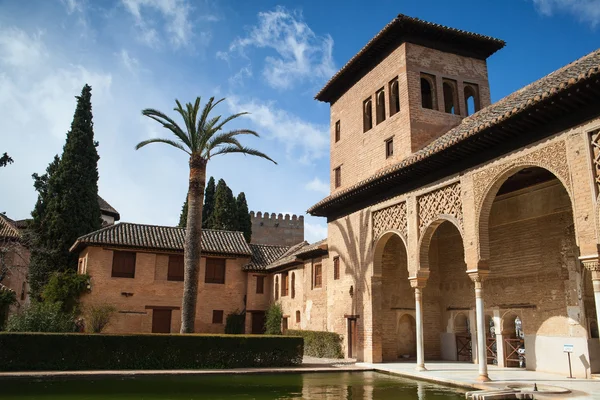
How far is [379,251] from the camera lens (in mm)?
17484

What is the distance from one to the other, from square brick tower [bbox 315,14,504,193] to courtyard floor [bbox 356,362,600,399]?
6969 mm

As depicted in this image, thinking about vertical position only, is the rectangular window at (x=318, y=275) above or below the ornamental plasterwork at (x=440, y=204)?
below

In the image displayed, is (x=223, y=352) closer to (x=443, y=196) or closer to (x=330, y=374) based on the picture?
(x=330, y=374)

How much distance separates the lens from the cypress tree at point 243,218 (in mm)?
39769

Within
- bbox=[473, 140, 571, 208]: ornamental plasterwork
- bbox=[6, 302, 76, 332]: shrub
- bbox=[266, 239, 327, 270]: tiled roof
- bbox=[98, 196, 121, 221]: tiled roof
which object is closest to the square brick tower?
bbox=[266, 239, 327, 270]: tiled roof

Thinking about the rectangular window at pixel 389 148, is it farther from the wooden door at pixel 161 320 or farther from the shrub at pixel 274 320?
the wooden door at pixel 161 320

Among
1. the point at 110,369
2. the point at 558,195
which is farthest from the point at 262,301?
the point at 558,195

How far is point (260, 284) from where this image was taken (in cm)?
2922

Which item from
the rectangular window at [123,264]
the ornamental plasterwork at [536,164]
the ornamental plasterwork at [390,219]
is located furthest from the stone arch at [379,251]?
the rectangular window at [123,264]

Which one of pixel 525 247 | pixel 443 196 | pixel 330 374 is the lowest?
pixel 330 374

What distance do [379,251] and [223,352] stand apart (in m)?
6.16

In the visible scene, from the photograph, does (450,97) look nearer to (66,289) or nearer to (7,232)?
(66,289)

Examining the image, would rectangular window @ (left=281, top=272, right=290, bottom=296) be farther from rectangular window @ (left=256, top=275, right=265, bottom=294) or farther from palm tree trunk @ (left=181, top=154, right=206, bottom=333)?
Answer: palm tree trunk @ (left=181, top=154, right=206, bottom=333)

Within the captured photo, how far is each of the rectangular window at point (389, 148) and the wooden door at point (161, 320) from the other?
14.9 m
